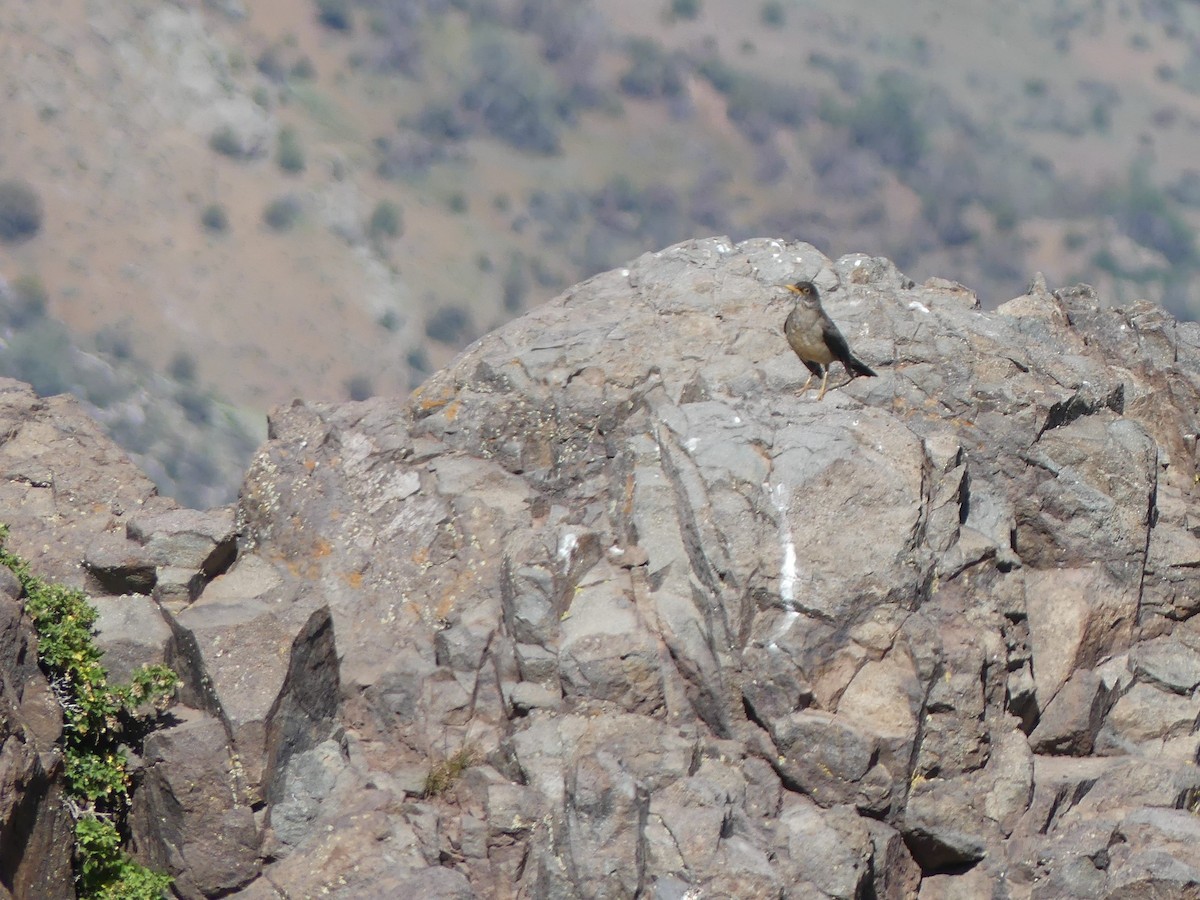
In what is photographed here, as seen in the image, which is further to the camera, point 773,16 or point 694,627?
point 773,16

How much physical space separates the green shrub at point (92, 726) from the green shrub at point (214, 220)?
78.3 metres

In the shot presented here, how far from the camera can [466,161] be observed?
105125mm

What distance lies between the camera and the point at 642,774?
10500 millimetres

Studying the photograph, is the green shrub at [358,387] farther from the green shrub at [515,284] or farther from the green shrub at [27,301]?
the green shrub at [27,301]

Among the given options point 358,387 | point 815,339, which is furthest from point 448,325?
point 815,339

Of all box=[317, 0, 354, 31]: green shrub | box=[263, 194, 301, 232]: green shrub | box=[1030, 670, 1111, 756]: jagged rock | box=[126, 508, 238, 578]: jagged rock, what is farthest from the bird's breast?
box=[317, 0, 354, 31]: green shrub

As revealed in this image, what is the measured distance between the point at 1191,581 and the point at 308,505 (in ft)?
25.4

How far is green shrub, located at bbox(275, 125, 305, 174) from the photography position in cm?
9638

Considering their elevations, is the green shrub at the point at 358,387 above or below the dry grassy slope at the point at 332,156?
below

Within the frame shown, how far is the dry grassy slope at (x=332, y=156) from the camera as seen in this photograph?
262 feet

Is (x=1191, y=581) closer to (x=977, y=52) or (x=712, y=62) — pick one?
(x=712, y=62)

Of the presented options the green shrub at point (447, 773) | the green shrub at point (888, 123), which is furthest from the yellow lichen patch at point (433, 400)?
the green shrub at point (888, 123)

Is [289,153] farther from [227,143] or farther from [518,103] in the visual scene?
[518,103]

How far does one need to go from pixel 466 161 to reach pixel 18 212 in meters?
35.0
